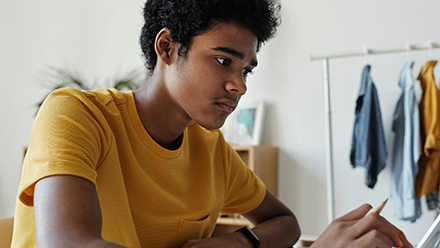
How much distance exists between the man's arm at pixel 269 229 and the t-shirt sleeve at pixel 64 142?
0.35 meters

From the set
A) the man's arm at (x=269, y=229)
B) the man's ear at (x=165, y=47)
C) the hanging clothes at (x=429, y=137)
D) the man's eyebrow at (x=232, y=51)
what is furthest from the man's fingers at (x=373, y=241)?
the hanging clothes at (x=429, y=137)

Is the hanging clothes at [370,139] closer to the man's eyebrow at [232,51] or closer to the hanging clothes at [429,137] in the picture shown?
the hanging clothes at [429,137]

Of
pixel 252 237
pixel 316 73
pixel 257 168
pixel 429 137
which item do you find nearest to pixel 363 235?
pixel 252 237

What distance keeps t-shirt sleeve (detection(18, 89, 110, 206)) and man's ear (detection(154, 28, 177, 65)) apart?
219 mm

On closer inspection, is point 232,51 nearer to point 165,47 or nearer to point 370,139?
point 165,47

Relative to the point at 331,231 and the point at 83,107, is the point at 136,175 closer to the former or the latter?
the point at 83,107

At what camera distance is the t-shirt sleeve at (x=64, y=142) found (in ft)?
1.96

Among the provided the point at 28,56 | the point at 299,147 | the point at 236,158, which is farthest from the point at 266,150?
the point at 28,56

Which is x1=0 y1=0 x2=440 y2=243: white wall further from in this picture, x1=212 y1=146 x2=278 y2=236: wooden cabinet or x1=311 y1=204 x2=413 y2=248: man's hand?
x1=311 y1=204 x2=413 y2=248: man's hand

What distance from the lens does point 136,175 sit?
838 millimetres

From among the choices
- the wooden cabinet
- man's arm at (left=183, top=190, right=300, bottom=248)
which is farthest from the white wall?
man's arm at (left=183, top=190, right=300, bottom=248)

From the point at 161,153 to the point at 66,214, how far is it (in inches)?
14.1

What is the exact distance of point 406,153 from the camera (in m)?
2.08

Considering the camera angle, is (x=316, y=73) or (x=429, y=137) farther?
(x=316, y=73)
